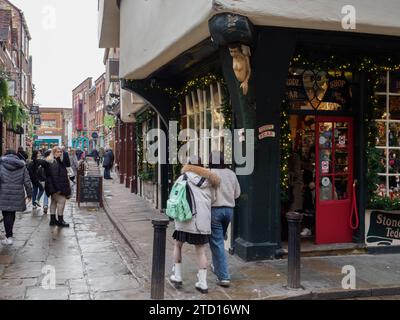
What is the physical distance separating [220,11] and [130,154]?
46.0ft

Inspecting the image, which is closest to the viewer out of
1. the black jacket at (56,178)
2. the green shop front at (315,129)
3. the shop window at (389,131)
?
the green shop front at (315,129)

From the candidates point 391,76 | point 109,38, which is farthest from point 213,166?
point 109,38

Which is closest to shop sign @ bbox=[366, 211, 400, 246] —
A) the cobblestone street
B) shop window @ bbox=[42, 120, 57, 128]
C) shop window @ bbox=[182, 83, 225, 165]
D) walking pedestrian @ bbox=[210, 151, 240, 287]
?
shop window @ bbox=[182, 83, 225, 165]

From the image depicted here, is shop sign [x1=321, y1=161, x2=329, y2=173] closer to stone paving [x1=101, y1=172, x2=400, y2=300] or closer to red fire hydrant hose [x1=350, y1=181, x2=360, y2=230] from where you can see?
red fire hydrant hose [x1=350, y1=181, x2=360, y2=230]

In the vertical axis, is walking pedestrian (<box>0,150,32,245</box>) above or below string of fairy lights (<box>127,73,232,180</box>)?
below

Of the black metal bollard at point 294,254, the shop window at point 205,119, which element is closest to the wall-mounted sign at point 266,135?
the shop window at point 205,119

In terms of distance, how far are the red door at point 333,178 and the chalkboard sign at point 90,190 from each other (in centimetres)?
799

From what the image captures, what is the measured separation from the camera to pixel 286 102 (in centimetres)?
781

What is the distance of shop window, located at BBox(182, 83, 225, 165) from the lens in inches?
345

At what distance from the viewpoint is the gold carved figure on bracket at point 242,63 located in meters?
6.58

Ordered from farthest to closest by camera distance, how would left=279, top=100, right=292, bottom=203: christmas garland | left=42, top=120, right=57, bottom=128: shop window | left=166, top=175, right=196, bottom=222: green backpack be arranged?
1. left=42, top=120, right=57, bottom=128: shop window
2. left=279, top=100, right=292, bottom=203: christmas garland
3. left=166, top=175, right=196, bottom=222: green backpack

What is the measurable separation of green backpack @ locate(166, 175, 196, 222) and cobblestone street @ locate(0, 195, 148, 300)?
108 centimetres

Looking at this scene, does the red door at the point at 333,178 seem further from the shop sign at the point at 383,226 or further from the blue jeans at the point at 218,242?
the blue jeans at the point at 218,242
